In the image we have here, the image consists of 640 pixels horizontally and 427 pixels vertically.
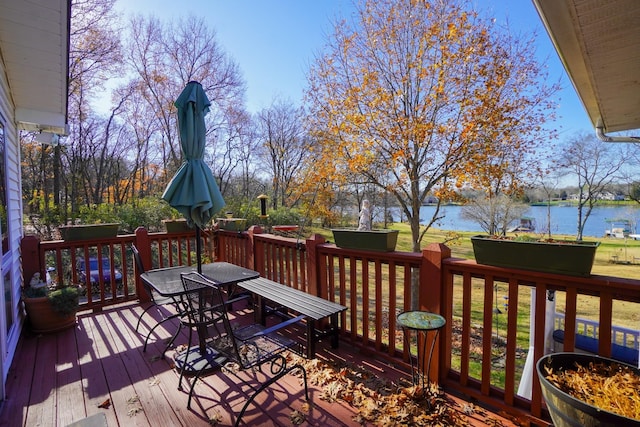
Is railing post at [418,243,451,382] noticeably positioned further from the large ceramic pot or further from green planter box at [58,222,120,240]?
green planter box at [58,222,120,240]

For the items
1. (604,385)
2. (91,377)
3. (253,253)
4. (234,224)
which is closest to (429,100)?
(234,224)

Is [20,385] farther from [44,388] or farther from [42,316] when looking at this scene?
[42,316]

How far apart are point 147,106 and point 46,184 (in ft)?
15.6

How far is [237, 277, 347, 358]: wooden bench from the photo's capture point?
269cm

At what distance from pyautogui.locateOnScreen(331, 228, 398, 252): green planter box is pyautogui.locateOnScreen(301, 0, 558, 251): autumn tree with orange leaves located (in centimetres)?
417

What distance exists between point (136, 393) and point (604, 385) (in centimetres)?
290

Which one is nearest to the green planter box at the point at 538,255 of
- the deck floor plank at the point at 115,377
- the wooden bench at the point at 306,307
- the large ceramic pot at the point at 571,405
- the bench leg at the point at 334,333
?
the large ceramic pot at the point at 571,405

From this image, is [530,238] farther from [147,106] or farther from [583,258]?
[147,106]

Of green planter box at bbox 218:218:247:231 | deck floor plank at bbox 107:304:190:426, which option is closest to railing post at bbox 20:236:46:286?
deck floor plank at bbox 107:304:190:426

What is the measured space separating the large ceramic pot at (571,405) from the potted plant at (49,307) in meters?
4.43

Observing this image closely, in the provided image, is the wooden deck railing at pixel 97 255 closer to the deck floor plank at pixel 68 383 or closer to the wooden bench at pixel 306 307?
the deck floor plank at pixel 68 383

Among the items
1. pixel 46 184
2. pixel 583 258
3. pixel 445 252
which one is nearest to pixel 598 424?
pixel 583 258

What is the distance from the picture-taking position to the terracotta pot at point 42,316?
3.46 m

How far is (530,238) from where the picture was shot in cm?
201
